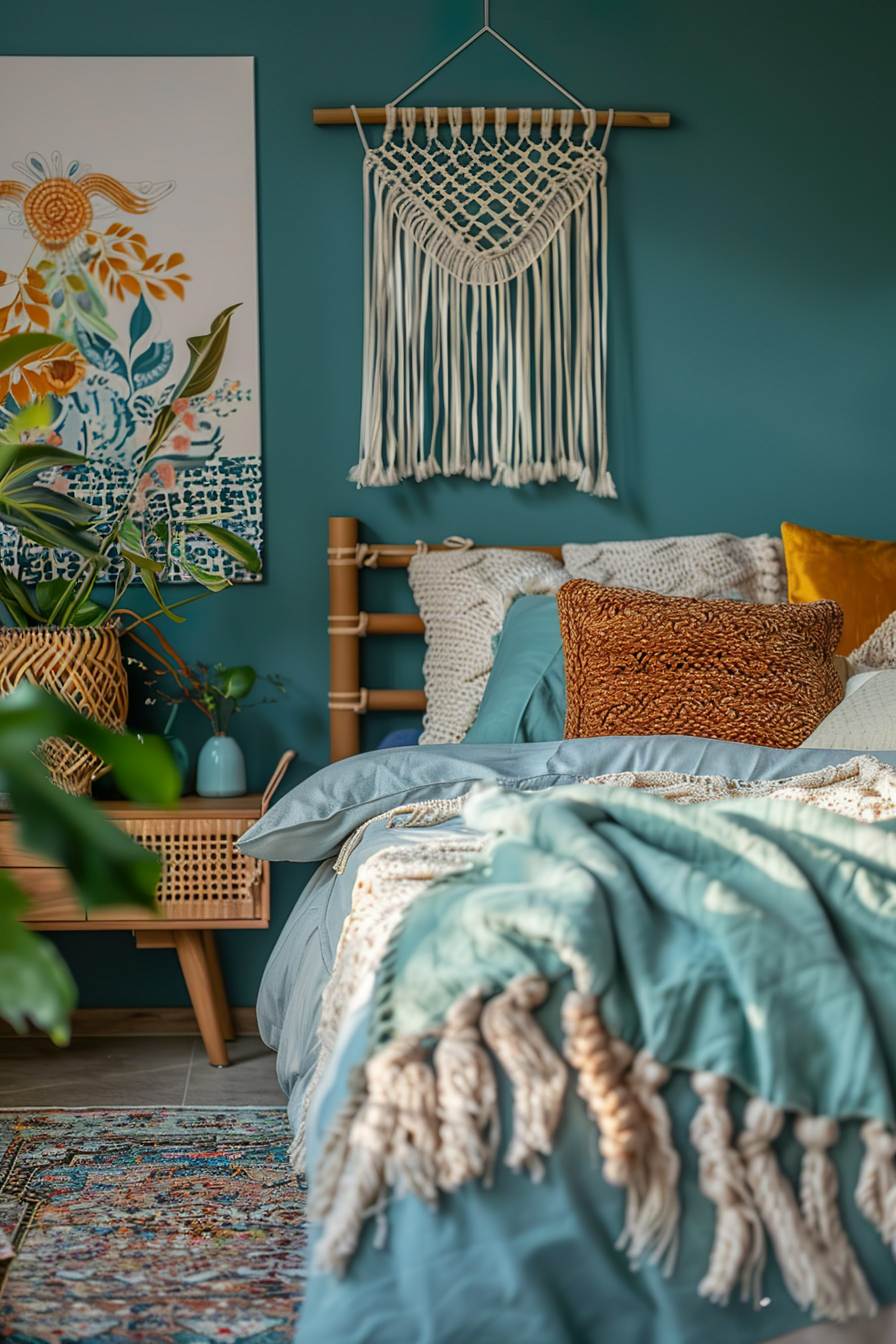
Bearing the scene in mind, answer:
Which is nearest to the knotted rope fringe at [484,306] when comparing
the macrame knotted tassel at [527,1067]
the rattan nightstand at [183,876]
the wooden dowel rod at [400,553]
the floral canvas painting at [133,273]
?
the wooden dowel rod at [400,553]

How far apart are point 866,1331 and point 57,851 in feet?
2.22

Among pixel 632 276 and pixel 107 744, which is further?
pixel 632 276

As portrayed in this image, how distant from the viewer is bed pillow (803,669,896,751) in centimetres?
178

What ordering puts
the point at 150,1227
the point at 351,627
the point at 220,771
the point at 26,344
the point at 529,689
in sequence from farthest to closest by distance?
the point at 351,627
the point at 220,771
the point at 529,689
the point at 150,1227
the point at 26,344

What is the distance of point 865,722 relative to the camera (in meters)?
1.81

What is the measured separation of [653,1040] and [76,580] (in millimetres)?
1860

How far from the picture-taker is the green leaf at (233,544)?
90.8 inches

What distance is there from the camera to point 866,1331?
2.72 ft

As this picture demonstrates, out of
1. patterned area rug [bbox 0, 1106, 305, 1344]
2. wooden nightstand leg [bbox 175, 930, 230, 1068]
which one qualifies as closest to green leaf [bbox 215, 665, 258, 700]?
wooden nightstand leg [bbox 175, 930, 230, 1068]

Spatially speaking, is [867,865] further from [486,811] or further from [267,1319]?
[267,1319]

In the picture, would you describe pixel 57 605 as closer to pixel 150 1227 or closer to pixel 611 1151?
pixel 150 1227

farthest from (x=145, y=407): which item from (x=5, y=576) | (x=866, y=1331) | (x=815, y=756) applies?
(x=866, y=1331)

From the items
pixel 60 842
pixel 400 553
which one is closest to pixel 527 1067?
pixel 60 842

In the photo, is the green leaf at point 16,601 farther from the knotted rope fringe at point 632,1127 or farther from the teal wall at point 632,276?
the knotted rope fringe at point 632,1127
